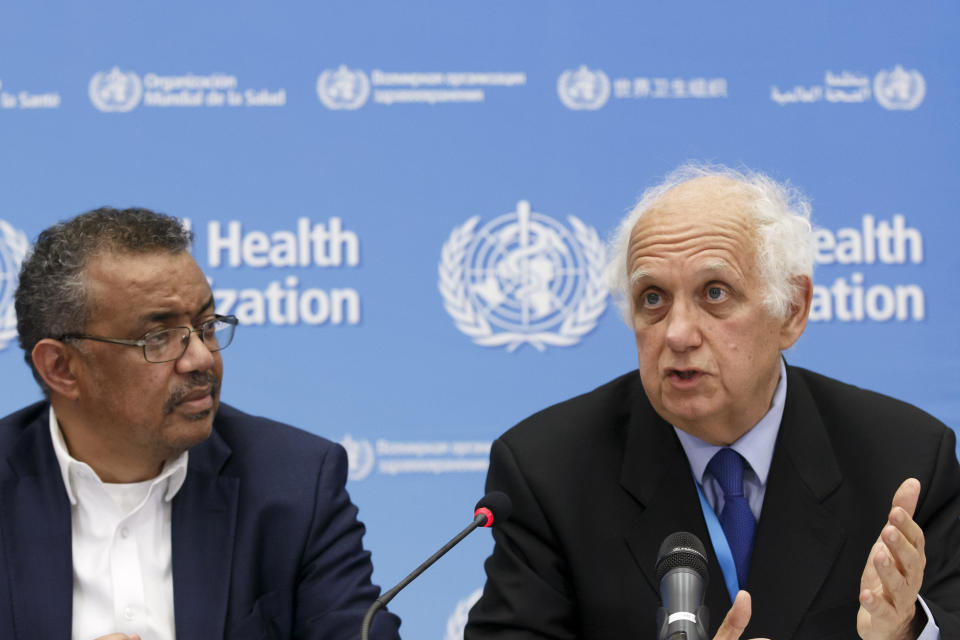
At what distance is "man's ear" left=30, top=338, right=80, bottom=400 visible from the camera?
8.35 ft

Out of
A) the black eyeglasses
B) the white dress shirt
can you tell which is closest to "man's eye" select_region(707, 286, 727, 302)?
the white dress shirt

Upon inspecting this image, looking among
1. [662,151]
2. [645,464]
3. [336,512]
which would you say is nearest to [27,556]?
[336,512]

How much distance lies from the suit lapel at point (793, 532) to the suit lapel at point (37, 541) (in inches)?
61.0

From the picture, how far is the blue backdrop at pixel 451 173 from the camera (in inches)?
144

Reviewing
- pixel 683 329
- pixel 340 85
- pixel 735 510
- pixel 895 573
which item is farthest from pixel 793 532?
pixel 340 85

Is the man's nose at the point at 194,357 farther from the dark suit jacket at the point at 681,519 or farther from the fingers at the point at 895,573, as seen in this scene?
the fingers at the point at 895,573

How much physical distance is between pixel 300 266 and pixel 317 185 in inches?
11.5

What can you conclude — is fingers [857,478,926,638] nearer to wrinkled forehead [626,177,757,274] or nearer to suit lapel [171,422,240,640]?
wrinkled forehead [626,177,757,274]

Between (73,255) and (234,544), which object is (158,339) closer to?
(73,255)

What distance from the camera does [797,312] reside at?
2.55m

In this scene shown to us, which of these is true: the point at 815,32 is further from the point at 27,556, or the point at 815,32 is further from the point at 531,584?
the point at 27,556

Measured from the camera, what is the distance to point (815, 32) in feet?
12.3

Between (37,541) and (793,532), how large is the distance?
174cm

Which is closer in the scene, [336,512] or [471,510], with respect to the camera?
Answer: [336,512]
